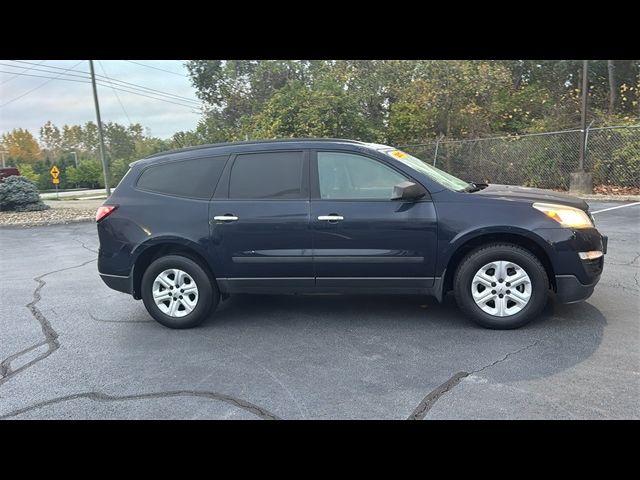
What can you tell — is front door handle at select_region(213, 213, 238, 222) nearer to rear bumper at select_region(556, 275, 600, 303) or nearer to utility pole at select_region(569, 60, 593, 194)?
rear bumper at select_region(556, 275, 600, 303)

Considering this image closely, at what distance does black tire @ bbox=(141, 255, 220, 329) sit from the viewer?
4.61 metres

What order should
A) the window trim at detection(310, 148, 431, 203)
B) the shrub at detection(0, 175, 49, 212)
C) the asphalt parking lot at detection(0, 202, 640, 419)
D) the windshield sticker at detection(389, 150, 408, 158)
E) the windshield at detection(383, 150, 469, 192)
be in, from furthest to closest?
the shrub at detection(0, 175, 49, 212) → the windshield sticker at detection(389, 150, 408, 158) → the windshield at detection(383, 150, 469, 192) → the window trim at detection(310, 148, 431, 203) → the asphalt parking lot at detection(0, 202, 640, 419)

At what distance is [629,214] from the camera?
10289 mm

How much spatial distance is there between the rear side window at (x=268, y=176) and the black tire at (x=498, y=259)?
5.30 ft

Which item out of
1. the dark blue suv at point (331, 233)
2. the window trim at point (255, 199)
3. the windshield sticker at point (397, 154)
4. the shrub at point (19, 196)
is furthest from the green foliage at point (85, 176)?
the windshield sticker at point (397, 154)

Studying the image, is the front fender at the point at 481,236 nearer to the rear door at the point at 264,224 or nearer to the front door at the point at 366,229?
the front door at the point at 366,229

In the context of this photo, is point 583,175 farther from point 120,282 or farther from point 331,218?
point 120,282

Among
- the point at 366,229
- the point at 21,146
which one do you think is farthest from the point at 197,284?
the point at 21,146

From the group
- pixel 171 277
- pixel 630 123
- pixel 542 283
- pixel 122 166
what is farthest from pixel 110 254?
pixel 122 166

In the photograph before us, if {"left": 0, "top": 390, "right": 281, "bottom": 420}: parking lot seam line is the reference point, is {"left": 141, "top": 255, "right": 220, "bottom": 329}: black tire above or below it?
above

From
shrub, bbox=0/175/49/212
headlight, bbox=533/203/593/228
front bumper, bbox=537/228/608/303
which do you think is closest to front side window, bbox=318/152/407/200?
headlight, bbox=533/203/593/228

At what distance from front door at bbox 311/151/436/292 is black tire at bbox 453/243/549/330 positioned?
303mm

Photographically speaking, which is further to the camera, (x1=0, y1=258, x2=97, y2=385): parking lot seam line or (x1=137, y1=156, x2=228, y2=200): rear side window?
(x1=137, y1=156, x2=228, y2=200): rear side window

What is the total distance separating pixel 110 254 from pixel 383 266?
2.71 m
